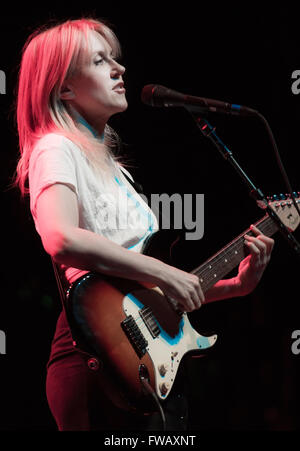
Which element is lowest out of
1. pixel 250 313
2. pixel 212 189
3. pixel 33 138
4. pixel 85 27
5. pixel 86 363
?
pixel 250 313

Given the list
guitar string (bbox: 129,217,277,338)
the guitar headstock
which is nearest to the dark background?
the guitar headstock

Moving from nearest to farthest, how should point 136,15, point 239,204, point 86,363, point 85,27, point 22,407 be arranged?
point 86,363 → point 85,27 → point 22,407 → point 136,15 → point 239,204

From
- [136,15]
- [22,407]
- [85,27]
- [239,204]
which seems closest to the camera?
[85,27]

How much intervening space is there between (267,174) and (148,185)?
2.92 ft

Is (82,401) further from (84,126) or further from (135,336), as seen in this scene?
(84,126)

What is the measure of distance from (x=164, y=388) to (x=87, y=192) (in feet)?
2.30

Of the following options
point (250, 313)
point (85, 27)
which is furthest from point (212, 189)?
point (85, 27)

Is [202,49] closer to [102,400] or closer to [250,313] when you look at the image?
[250,313]

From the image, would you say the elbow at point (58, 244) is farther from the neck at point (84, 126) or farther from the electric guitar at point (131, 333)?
the neck at point (84, 126)

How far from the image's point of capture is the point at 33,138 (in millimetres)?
1730

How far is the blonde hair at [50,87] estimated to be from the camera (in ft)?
5.69

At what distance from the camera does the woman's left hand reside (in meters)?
2.01

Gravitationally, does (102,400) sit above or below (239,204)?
below

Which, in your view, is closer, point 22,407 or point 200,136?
point 22,407
